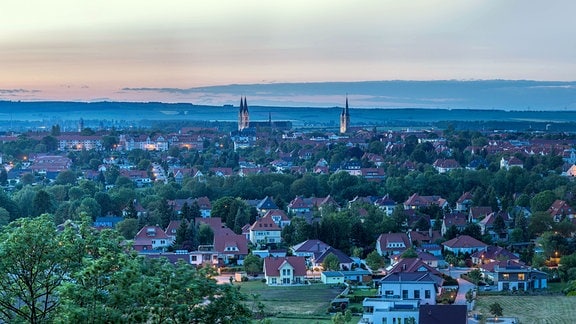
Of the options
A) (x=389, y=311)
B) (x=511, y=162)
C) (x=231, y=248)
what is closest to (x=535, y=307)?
(x=389, y=311)

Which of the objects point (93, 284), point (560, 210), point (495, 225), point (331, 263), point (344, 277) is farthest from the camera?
point (560, 210)

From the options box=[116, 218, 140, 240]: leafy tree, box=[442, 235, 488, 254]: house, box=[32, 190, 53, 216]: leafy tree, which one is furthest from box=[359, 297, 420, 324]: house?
box=[32, 190, 53, 216]: leafy tree

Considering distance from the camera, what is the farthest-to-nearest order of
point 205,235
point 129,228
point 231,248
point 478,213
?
point 478,213
point 129,228
point 205,235
point 231,248

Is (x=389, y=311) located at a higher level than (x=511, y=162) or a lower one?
higher

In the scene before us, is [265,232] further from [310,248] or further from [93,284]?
[93,284]

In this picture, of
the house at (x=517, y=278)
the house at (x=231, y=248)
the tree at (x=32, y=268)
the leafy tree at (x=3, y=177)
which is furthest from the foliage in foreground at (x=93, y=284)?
the leafy tree at (x=3, y=177)

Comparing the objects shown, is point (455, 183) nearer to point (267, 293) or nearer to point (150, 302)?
point (267, 293)

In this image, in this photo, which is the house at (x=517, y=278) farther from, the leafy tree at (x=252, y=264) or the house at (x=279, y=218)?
the house at (x=279, y=218)
